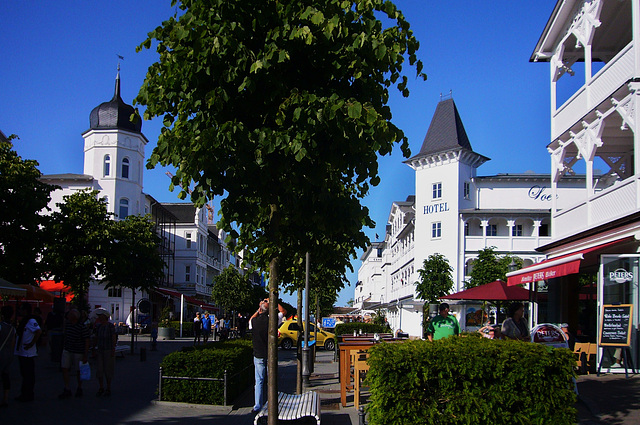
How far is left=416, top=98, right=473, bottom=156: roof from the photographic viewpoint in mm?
54469

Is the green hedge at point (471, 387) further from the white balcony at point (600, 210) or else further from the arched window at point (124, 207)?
the arched window at point (124, 207)

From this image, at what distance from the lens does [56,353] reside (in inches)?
747

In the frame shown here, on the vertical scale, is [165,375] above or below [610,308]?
below

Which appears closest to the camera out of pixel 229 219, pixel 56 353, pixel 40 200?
A: pixel 229 219

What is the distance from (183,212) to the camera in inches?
3002

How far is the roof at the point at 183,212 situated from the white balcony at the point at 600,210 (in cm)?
5808

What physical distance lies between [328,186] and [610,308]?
936 cm

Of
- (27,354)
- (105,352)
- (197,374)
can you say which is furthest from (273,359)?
(105,352)

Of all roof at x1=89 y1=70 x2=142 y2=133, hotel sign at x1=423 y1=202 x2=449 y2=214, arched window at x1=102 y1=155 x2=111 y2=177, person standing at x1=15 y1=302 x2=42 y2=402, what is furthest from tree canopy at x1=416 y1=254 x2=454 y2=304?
arched window at x1=102 y1=155 x2=111 y2=177

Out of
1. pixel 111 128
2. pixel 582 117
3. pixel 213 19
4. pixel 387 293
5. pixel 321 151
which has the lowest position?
pixel 387 293

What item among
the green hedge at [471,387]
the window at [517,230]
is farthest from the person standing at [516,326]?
the window at [517,230]

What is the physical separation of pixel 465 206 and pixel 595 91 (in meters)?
36.1

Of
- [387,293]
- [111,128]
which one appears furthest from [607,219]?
[387,293]

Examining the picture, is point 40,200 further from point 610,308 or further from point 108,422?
point 610,308
